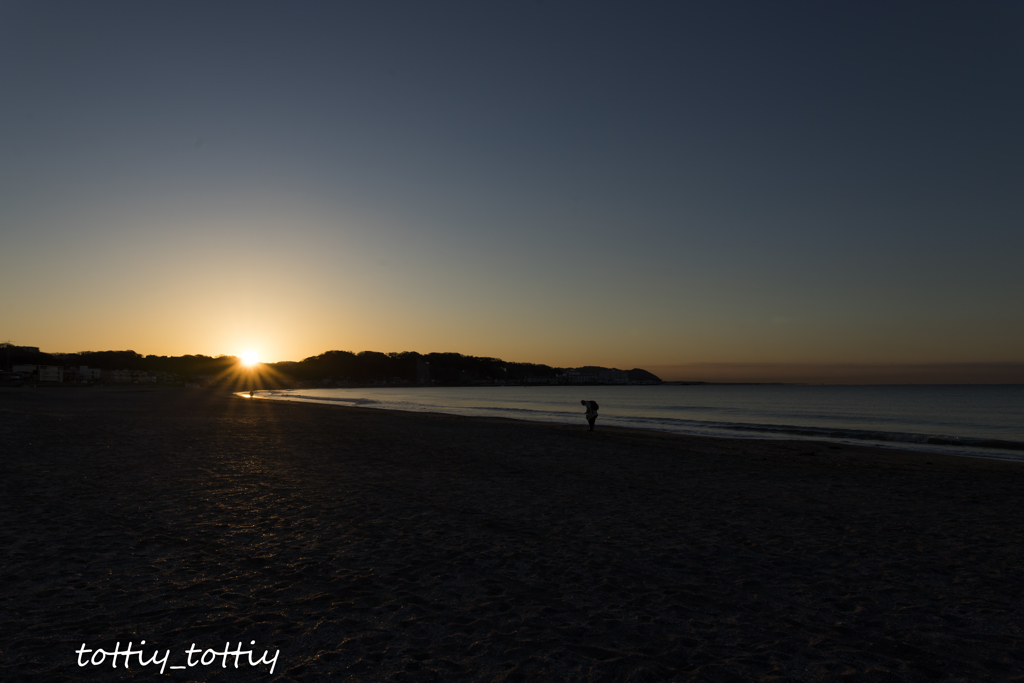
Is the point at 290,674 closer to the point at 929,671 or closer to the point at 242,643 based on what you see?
the point at 242,643

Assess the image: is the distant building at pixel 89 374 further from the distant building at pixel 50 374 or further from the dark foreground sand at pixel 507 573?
the dark foreground sand at pixel 507 573

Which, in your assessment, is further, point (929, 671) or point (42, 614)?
point (42, 614)

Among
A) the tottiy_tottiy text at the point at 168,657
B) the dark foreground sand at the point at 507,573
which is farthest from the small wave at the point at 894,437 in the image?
the tottiy_tottiy text at the point at 168,657

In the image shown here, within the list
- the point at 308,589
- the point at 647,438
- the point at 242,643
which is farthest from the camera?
the point at 647,438

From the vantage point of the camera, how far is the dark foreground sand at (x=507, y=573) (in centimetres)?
450

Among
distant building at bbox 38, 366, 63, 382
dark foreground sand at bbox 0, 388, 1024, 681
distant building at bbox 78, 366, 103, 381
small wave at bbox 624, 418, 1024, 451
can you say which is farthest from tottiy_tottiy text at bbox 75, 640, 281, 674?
distant building at bbox 78, 366, 103, 381

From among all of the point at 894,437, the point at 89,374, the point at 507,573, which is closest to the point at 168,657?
the point at 507,573

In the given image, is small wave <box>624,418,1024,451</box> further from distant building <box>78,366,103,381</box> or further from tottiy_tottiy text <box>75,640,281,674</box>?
distant building <box>78,366,103,381</box>

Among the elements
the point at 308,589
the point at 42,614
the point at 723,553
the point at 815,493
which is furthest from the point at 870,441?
the point at 42,614

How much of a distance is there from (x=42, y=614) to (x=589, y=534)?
6.26 m

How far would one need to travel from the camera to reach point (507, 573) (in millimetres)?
6523

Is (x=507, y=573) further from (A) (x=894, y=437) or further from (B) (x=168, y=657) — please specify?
(A) (x=894, y=437)

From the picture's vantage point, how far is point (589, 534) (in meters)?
8.29

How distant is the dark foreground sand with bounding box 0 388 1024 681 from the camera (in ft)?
14.8
